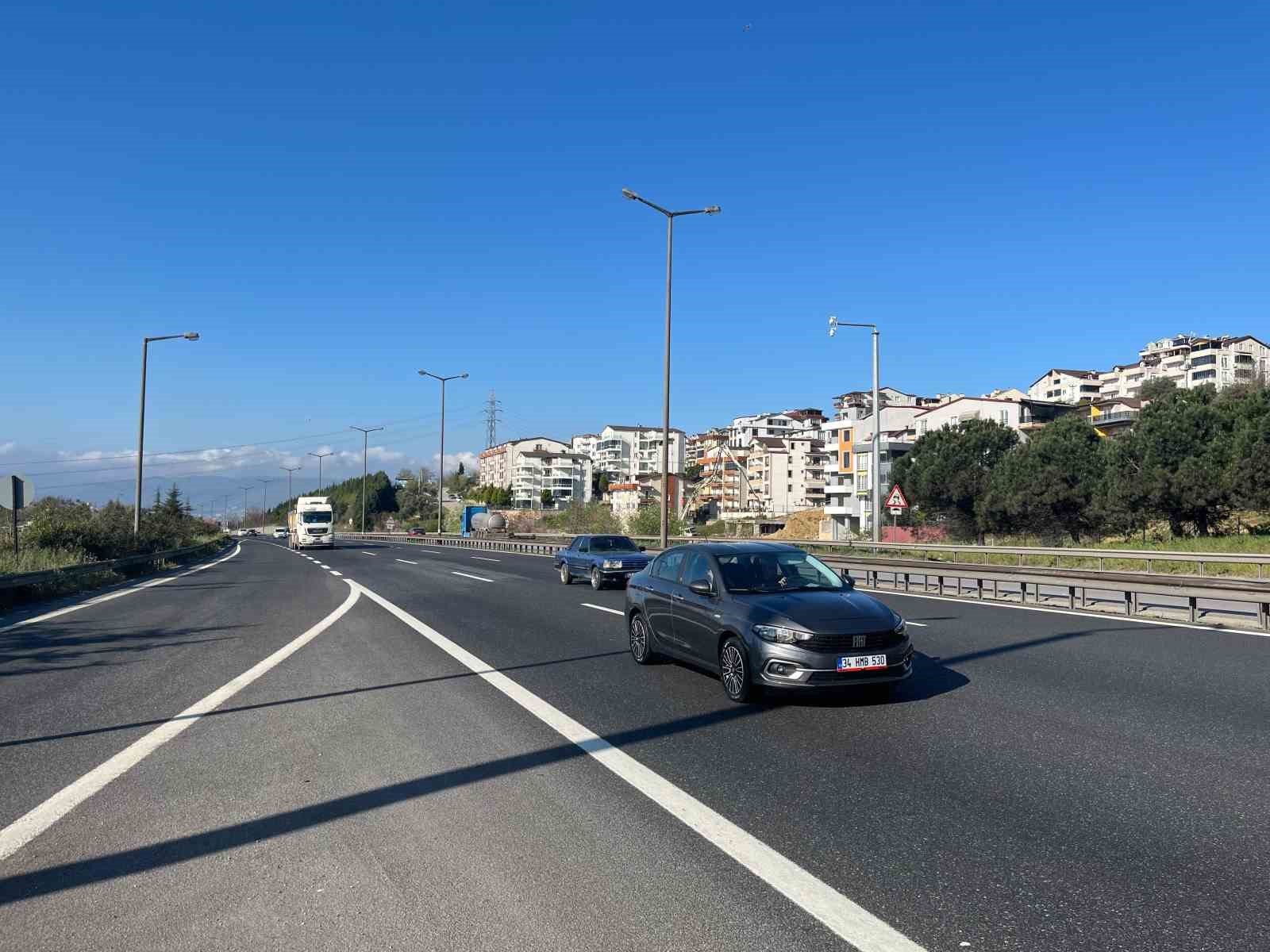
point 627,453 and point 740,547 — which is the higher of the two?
point 627,453

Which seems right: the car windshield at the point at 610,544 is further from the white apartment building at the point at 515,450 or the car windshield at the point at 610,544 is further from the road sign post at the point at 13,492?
the white apartment building at the point at 515,450

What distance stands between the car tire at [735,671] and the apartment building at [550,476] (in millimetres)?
167228

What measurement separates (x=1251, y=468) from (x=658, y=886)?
164ft

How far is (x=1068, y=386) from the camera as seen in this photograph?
137 metres

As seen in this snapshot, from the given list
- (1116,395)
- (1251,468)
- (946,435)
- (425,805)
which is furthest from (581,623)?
(1116,395)

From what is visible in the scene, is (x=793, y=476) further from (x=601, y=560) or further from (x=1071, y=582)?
(x=1071, y=582)

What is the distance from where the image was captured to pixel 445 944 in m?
3.85

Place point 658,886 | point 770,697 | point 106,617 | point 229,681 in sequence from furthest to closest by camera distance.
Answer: point 106,617, point 229,681, point 770,697, point 658,886

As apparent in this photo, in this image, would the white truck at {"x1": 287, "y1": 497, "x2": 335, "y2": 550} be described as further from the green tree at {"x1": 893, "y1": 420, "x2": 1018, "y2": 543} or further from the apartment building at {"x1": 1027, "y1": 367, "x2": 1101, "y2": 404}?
the apartment building at {"x1": 1027, "y1": 367, "x2": 1101, "y2": 404}

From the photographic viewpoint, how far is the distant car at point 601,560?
80.6 ft

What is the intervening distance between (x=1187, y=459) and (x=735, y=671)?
47.5 metres

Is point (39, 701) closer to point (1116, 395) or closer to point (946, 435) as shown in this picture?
point (946, 435)

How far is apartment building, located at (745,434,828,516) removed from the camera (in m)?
129

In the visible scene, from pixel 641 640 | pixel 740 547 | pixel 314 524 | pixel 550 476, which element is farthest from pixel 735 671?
pixel 550 476
